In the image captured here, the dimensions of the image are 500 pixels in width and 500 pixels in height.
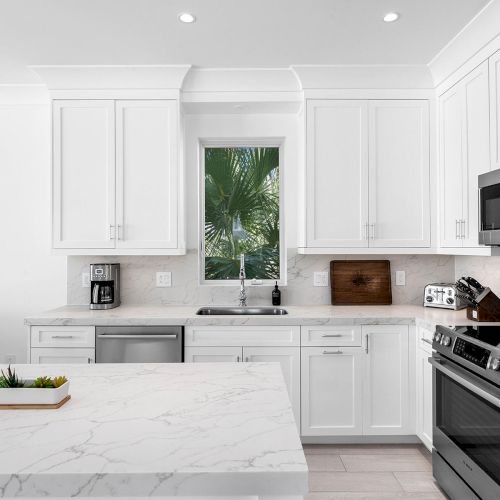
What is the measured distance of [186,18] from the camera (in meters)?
2.39

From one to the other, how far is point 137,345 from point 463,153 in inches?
92.1

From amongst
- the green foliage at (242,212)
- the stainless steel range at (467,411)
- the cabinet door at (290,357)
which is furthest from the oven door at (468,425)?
the green foliage at (242,212)

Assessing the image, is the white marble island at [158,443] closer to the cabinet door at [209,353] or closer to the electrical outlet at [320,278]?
the cabinet door at [209,353]

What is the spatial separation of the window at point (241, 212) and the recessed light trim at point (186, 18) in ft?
4.15

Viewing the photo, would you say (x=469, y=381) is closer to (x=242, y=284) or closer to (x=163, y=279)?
(x=242, y=284)

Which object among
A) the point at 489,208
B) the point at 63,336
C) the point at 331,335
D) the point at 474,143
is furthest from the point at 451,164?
the point at 63,336

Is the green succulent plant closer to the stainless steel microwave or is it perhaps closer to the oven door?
the oven door

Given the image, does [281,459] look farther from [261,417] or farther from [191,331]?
[191,331]

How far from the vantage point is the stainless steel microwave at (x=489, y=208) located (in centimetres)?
219

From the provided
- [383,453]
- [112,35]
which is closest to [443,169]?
[383,453]

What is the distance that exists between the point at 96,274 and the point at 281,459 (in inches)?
101

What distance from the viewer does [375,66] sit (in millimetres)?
3016

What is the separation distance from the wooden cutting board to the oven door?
109 cm

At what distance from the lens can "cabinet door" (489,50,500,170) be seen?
2305mm
